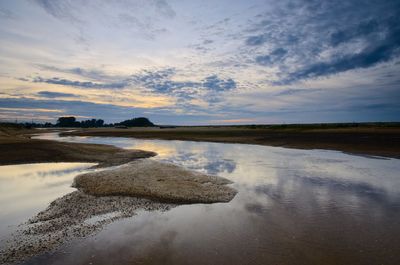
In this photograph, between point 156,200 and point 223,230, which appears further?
point 156,200

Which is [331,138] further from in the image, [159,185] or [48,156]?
[48,156]

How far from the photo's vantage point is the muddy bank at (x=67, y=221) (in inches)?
323

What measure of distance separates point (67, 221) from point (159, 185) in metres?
6.19

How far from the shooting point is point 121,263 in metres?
7.37

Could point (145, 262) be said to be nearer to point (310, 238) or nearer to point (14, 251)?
point (14, 251)

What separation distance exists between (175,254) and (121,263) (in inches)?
62.1

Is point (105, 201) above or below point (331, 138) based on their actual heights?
below

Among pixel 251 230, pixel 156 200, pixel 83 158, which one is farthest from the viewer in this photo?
pixel 83 158

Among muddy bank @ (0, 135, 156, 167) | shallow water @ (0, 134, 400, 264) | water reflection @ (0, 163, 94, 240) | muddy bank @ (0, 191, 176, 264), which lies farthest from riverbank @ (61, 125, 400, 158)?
water reflection @ (0, 163, 94, 240)

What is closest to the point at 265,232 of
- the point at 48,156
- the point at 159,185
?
the point at 159,185

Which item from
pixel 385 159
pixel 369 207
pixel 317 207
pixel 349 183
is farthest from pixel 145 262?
pixel 385 159

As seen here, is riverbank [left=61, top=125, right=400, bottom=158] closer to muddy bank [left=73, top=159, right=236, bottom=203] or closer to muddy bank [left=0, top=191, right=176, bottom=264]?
muddy bank [left=73, top=159, right=236, bottom=203]

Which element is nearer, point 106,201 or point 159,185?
point 106,201

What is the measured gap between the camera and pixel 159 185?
15.9 m
